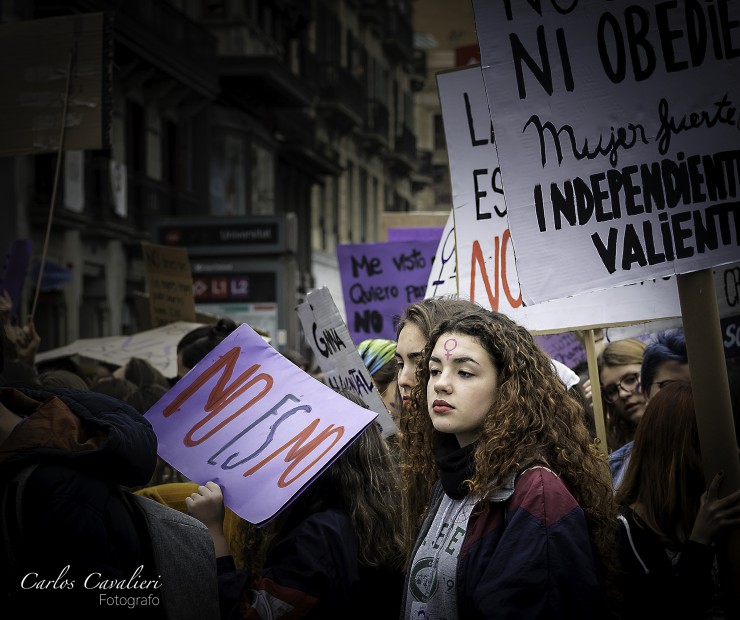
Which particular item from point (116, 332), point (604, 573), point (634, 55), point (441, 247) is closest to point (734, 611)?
point (604, 573)

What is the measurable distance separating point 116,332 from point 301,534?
17.1m

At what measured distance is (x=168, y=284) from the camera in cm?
869

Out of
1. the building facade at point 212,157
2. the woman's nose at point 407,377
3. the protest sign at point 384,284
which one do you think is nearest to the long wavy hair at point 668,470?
the woman's nose at point 407,377

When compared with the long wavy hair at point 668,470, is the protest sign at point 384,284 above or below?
above

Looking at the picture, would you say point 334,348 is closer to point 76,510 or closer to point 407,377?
point 407,377

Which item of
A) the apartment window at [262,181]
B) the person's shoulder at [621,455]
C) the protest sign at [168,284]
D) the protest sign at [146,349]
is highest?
the apartment window at [262,181]

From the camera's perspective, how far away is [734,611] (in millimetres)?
2645

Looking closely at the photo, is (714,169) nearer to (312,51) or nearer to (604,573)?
(604,573)

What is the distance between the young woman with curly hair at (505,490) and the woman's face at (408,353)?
2.61 ft

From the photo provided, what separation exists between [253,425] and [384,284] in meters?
4.07

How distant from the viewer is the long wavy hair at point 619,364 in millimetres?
5152

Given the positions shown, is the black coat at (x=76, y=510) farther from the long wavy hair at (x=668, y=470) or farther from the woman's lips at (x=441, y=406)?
the long wavy hair at (x=668, y=470)

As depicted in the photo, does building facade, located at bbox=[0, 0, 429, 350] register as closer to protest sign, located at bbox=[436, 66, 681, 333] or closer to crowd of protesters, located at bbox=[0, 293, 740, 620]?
protest sign, located at bbox=[436, 66, 681, 333]

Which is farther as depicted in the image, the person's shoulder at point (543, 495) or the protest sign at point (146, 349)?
the protest sign at point (146, 349)
